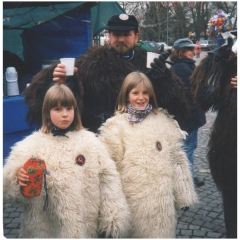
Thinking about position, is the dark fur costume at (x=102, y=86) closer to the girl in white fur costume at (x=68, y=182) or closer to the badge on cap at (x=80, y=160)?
the girl in white fur costume at (x=68, y=182)

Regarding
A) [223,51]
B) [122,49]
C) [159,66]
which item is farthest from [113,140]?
[223,51]

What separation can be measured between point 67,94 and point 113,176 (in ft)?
1.97

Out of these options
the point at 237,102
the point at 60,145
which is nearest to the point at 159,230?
the point at 60,145

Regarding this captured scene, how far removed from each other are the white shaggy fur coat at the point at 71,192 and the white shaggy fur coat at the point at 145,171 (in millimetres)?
125

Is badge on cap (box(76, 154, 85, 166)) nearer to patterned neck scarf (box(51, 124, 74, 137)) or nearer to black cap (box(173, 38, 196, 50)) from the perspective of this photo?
patterned neck scarf (box(51, 124, 74, 137))

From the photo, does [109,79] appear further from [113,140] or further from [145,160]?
[145,160]

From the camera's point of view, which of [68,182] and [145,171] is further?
[145,171]

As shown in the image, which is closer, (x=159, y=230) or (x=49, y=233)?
(x=49, y=233)

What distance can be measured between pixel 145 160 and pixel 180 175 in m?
0.32

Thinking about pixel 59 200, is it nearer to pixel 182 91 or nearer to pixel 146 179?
pixel 146 179

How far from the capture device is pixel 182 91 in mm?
2615

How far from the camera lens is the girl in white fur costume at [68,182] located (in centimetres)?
205

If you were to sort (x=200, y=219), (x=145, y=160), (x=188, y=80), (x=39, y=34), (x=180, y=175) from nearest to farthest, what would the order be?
1. (x=145, y=160)
2. (x=180, y=175)
3. (x=200, y=219)
4. (x=188, y=80)
5. (x=39, y=34)

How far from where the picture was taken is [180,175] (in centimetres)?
242
